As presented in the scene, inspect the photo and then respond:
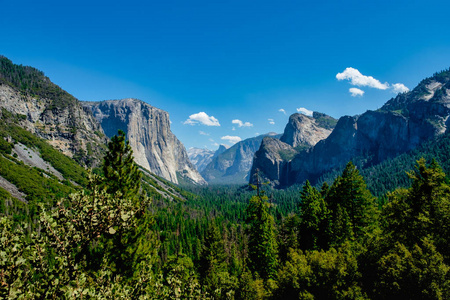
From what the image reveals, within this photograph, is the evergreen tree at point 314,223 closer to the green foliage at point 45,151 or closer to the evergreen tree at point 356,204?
the evergreen tree at point 356,204

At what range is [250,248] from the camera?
2680 cm

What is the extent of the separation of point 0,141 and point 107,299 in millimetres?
177598

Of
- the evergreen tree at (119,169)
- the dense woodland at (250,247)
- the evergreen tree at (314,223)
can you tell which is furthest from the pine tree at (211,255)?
the evergreen tree at (119,169)

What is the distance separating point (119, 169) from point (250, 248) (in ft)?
58.4

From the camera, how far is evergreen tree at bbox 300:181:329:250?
95.2ft

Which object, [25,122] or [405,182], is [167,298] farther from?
[25,122]

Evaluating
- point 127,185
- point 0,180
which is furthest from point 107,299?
point 0,180

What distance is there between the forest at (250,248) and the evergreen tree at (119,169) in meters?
0.07

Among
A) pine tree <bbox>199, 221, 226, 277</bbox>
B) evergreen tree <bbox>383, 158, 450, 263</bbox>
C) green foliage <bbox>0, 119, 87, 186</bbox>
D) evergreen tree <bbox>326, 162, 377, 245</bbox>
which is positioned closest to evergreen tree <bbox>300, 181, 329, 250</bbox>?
evergreen tree <bbox>326, 162, 377, 245</bbox>

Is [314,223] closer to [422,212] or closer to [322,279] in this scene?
[422,212]

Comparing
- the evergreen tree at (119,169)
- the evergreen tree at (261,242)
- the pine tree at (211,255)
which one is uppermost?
the evergreen tree at (119,169)

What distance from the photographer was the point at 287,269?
20344 mm

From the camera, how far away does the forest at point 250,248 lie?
5.00 meters

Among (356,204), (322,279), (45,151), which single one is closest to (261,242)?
(322,279)
